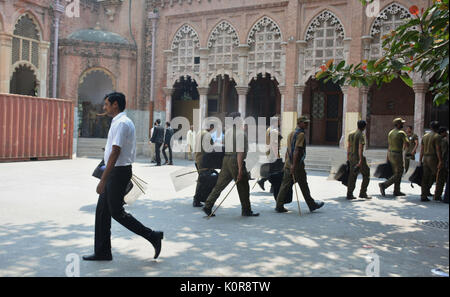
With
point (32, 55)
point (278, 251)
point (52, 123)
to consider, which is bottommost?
point (278, 251)

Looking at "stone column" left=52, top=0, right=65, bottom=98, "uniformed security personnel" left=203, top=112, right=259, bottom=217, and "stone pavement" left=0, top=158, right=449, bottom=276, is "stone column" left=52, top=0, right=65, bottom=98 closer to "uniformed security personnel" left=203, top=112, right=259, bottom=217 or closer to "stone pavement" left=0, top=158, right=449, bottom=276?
"stone pavement" left=0, top=158, right=449, bottom=276

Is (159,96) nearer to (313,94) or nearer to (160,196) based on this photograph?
(313,94)

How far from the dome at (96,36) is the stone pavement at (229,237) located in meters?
14.1

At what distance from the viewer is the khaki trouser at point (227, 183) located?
7.04 meters

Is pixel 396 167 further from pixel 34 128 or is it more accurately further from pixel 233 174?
pixel 34 128

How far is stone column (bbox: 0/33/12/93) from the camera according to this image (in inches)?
736

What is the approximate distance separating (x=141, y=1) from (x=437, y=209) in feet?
62.5

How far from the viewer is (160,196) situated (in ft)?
29.8

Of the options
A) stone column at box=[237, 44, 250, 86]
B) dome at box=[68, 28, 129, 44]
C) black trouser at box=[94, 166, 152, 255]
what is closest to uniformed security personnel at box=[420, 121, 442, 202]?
black trouser at box=[94, 166, 152, 255]

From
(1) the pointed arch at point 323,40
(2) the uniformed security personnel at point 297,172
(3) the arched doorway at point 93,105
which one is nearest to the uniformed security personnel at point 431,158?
(2) the uniformed security personnel at point 297,172

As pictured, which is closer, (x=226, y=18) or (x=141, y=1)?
(x=226, y=18)

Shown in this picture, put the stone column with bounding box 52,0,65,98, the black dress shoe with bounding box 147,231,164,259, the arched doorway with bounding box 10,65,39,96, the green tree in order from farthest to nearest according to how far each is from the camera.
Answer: the arched doorway with bounding box 10,65,39,96
the stone column with bounding box 52,0,65,98
the green tree
the black dress shoe with bounding box 147,231,164,259
